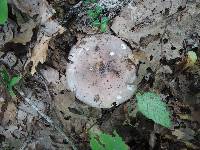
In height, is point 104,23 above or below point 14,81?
above

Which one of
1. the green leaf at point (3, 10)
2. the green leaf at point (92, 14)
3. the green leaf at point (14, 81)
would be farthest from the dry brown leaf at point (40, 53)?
the green leaf at point (92, 14)

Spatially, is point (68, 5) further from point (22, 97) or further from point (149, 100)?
point (149, 100)

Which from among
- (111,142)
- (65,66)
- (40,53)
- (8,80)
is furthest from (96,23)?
(111,142)

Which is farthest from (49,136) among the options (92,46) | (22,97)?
(92,46)

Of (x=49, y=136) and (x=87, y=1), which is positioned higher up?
(x=87, y=1)

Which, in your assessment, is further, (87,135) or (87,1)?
(87,1)

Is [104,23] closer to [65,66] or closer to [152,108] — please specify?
[65,66]

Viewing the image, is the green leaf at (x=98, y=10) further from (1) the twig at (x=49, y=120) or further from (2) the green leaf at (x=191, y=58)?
(1) the twig at (x=49, y=120)
